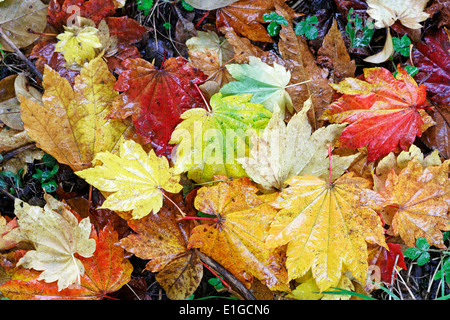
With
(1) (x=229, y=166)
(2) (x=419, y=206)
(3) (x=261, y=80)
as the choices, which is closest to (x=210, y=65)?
(3) (x=261, y=80)

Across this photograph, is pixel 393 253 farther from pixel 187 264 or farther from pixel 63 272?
pixel 63 272

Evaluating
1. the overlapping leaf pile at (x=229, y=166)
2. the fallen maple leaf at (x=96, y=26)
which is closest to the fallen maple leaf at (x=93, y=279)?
the overlapping leaf pile at (x=229, y=166)

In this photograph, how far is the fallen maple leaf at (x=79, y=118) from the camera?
138 cm

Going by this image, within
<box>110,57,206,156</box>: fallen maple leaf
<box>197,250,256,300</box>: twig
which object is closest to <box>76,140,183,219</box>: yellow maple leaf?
<box>110,57,206,156</box>: fallen maple leaf

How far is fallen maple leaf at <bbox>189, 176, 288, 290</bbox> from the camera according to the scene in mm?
1330

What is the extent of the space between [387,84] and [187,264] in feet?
3.80

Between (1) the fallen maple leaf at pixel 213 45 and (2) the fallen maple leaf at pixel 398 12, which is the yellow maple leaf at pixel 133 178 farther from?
(2) the fallen maple leaf at pixel 398 12

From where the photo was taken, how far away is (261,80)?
1462 millimetres

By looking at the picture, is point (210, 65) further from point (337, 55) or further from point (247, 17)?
point (337, 55)

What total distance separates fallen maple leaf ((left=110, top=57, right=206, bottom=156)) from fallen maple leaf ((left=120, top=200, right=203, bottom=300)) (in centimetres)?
30

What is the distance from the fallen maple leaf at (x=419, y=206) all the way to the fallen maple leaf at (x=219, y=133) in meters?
0.63

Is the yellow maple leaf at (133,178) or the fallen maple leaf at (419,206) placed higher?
the yellow maple leaf at (133,178)

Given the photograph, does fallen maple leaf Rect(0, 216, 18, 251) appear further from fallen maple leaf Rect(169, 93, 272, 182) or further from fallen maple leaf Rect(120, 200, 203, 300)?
fallen maple leaf Rect(169, 93, 272, 182)

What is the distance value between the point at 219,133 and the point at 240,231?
16.2 inches
